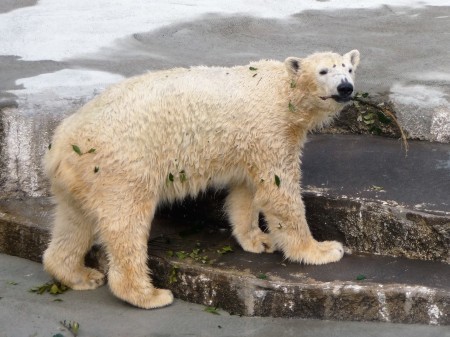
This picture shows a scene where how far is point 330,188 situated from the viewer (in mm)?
6059

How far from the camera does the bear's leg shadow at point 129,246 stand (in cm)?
554

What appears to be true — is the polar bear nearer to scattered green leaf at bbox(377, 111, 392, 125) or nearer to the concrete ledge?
the concrete ledge

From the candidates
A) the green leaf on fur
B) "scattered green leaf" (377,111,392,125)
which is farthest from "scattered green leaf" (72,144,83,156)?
"scattered green leaf" (377,111,392,125)

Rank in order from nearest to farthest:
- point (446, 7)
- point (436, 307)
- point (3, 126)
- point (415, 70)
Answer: point (436, 307) < point (3, 126) < point (415, 70) < point (446, 7)

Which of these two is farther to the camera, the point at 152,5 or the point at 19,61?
the point at 152,5

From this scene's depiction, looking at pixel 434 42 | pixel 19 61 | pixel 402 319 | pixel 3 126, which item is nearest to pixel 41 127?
pixel 3 126

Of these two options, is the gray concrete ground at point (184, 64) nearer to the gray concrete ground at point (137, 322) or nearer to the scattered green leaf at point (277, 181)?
the gray concrete ground at point (137, 322)

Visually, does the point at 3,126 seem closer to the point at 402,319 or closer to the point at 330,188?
the point at 330,188

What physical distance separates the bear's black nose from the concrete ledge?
1061mm

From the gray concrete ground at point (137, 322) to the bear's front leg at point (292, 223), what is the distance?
1.59 feet

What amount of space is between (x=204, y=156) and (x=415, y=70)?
259 centimetres

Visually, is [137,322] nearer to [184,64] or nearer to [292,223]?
[292,223]

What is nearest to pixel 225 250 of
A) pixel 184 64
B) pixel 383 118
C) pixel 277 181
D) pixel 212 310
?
pixel 212 310

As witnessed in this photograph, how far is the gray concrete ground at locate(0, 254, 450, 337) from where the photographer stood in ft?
17.5
